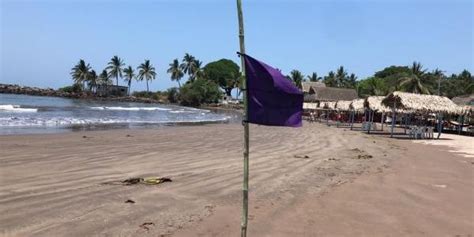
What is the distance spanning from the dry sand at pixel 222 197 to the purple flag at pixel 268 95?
6.55 ft

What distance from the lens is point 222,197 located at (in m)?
7.61

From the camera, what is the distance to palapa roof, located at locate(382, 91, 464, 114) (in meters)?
27.3

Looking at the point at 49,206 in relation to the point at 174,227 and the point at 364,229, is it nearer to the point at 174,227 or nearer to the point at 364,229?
the point at 174,227

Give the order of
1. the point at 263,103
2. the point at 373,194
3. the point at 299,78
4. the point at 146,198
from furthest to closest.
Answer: the point at 299,78, the point at 373,194, the point at 146,198, the point at 263,103

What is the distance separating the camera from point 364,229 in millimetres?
6164

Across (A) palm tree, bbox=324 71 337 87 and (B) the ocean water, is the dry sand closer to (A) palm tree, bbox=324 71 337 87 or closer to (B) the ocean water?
(B) the ocean water

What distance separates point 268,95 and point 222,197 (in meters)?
3.78

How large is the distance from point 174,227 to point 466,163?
11.6 metres

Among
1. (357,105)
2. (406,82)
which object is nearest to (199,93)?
(406,82)

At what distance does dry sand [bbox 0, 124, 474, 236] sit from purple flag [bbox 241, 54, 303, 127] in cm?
200

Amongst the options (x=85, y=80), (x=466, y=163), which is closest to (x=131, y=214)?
(x=466, y=163)

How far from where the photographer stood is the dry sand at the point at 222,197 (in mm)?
5902

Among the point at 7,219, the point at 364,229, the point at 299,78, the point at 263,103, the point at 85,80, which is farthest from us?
the point at 85,80

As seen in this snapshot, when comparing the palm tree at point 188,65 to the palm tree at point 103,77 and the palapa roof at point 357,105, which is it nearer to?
the palm tree at point 103,77
